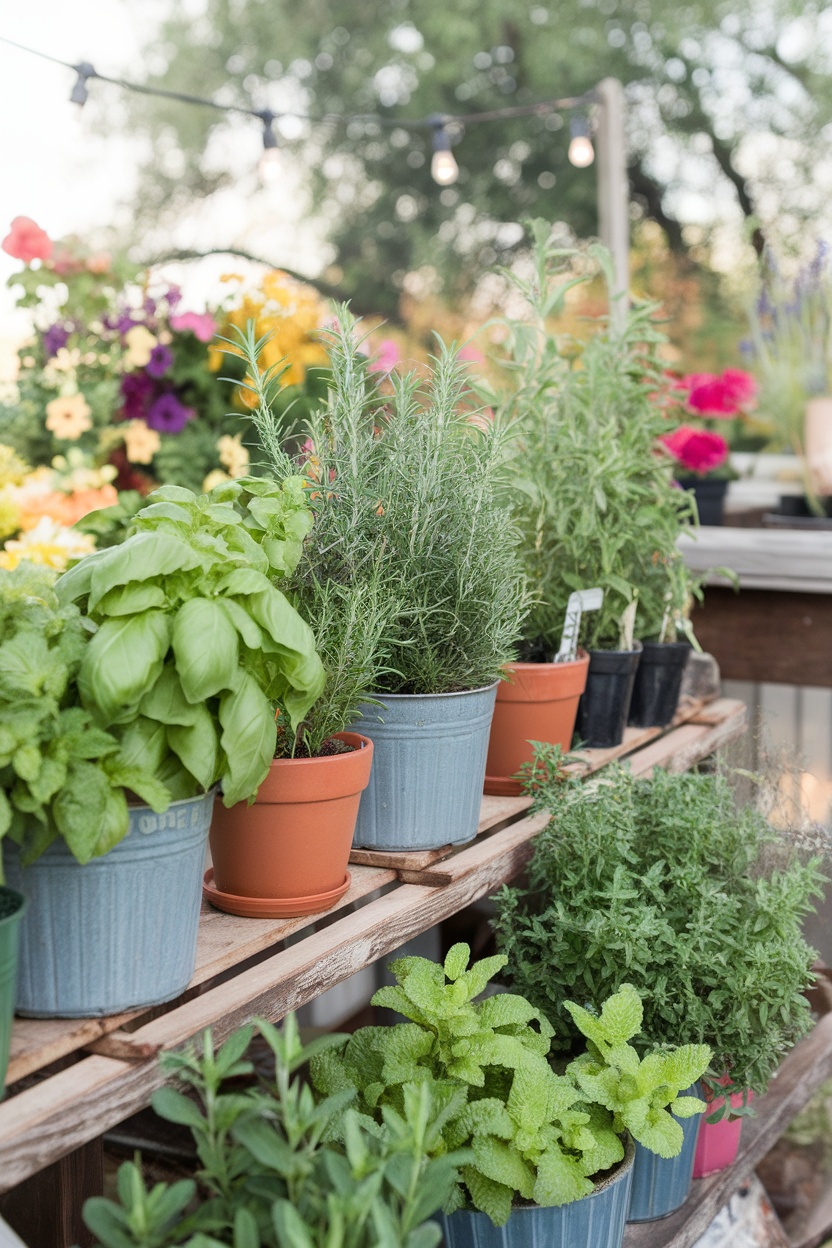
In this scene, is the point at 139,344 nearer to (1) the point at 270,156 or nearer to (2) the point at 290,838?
(1) the point at 270,156

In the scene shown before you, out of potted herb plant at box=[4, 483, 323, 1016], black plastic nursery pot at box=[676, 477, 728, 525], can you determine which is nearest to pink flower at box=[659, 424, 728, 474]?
black plastic nursery pot at box=[676, 477, 728, 525]

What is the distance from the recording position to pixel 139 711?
0.84m

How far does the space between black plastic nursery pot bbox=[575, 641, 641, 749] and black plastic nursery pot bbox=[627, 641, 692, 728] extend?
0.33 ft

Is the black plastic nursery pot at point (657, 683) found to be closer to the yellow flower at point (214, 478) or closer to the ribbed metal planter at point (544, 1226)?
the ribbed metal planter at point (544, 1226)

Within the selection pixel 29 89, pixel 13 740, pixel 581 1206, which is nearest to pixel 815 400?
pixel 581 1206

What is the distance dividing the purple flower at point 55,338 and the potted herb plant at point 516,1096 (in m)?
2.00

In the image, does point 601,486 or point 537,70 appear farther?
point 537,70

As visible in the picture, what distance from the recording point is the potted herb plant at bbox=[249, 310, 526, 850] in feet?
3.82

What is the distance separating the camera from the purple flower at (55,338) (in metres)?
2.70

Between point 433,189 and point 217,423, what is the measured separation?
22.3 ft

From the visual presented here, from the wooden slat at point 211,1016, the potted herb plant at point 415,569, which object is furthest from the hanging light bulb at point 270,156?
the wooden slat at point 211,1016

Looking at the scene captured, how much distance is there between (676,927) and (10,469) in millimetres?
1555

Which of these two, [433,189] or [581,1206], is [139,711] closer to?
[581,1206]

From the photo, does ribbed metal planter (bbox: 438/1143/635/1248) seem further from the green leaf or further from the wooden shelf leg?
the green leaf
